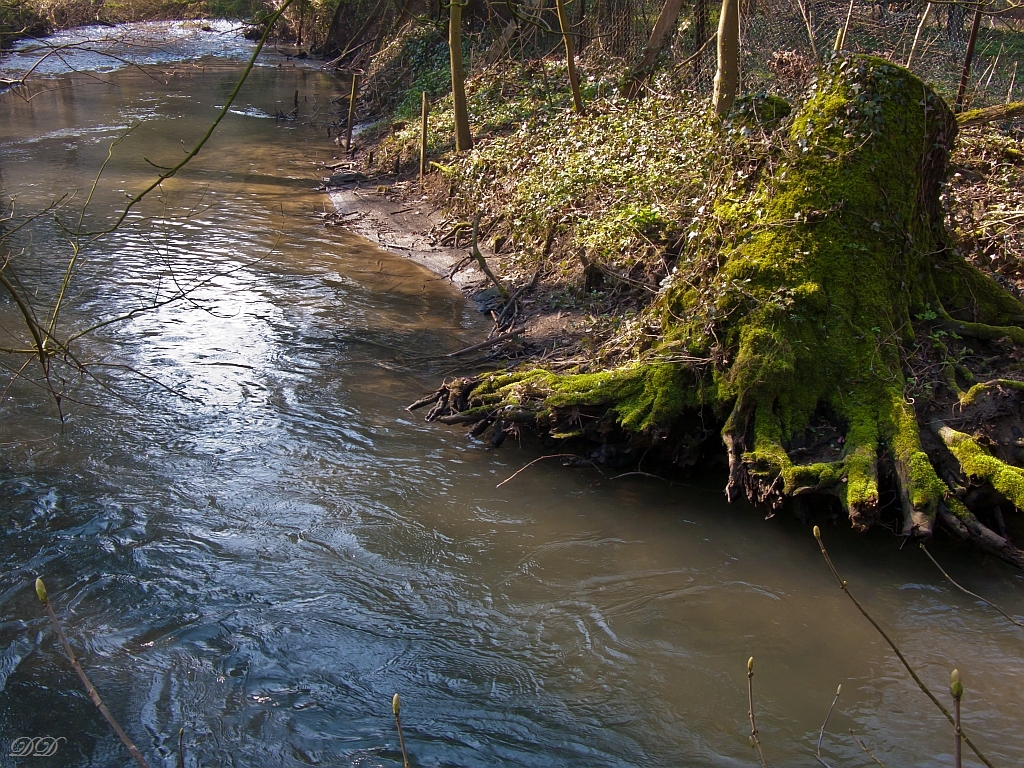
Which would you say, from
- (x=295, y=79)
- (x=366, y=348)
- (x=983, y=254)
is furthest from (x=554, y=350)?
(x=295, y=79)

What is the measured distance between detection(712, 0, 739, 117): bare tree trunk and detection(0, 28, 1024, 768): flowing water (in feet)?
16.1

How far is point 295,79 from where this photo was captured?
98.9 feet

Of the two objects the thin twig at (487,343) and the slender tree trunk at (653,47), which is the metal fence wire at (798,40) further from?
the thin twig at (487,343)

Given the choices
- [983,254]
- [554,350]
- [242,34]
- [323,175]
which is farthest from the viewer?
[242,34]

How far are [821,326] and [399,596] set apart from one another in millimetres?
3791

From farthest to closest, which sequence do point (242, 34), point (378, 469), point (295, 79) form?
point (242, 34)
point (295, 79)
point (378, 469)

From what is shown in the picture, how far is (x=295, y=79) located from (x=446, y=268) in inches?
850

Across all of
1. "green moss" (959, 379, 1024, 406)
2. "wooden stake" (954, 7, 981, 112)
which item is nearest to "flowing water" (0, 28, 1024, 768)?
"green moss" (959, 379, 1024, 406)

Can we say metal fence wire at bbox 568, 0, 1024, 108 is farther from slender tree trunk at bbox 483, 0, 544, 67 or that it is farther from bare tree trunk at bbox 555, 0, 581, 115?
slender tree trunk at bbox 483, 0, 544, 67

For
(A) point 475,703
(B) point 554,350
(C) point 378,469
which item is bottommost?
(A) point 475,703

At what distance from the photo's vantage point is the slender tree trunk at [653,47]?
13469 millimetres

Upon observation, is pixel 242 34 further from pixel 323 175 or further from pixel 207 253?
pixel 207 253

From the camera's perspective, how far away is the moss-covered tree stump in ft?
19.2

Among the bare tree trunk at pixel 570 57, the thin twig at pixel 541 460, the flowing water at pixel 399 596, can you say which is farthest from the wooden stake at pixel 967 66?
the thin twig at pixel 541 460
